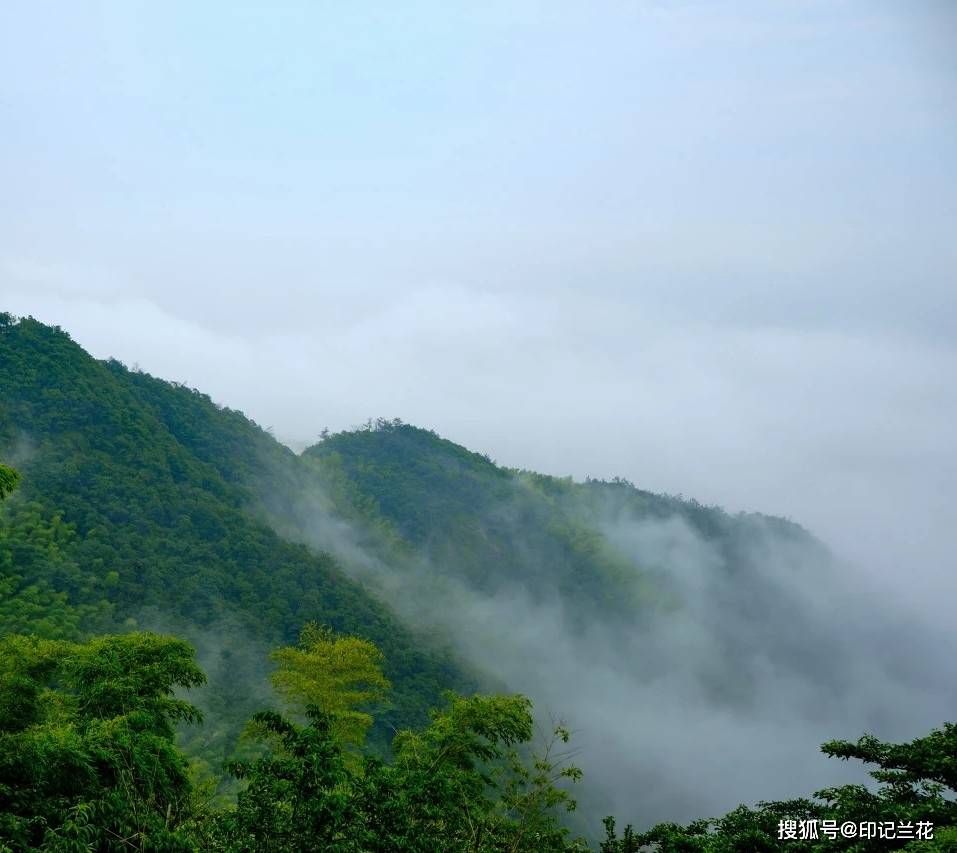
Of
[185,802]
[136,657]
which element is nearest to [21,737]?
[185,802]

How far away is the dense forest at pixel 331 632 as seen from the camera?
33.4 feet

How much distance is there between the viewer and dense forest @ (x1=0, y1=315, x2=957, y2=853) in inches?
400

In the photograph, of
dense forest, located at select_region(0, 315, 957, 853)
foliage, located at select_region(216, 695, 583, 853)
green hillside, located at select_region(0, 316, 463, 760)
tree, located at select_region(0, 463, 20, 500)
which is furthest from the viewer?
green hillside, located at select_region(0, 316, 463, 760)

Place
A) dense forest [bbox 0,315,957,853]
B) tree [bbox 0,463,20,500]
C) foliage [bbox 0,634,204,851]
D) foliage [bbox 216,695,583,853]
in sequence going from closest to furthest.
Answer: foliage [bbox 0,634,204,851]
foliage [bbox 216,695,583,853]
dense forest [bbox 0,315,957,853]
tree [bbox 0,463,20,500]

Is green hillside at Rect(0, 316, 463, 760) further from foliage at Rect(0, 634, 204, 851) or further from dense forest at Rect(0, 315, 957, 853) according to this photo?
foliage at Rect(0, 634, 204, 851)

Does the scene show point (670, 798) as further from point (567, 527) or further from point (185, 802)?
point (185, 802)

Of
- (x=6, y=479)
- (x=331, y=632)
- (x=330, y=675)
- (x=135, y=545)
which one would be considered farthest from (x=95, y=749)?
(x=135, y=545)

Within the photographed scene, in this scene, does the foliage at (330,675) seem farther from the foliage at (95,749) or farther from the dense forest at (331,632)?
the foliage at (95,749)

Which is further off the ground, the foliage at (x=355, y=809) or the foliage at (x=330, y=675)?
the foliage at (x=330, y=675)

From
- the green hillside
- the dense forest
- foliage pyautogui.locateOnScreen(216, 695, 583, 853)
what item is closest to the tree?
the dense forest

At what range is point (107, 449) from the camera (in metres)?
49.7

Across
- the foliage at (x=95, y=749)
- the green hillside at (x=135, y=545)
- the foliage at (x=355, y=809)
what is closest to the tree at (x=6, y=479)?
the foliage at (x=95, y=749)

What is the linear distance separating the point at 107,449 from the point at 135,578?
38.7 ft

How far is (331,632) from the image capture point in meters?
41.1
